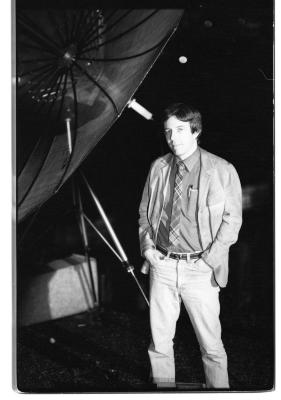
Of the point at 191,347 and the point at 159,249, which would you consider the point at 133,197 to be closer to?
the point at 159,249

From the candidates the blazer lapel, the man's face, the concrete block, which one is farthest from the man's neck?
the concrete block

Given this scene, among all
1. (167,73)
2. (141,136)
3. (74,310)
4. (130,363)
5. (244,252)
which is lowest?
(130,363)

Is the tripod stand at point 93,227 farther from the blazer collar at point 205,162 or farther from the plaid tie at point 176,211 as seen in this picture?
the blazer collar at point 205,162

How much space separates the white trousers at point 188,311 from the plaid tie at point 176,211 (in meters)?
0.11

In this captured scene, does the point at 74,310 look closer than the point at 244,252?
No

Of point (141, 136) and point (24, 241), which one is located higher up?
point (141, 136)

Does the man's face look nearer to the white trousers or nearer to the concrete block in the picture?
the white trousers

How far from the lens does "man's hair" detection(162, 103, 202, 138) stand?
2451mm

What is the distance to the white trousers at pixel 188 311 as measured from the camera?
241 centimetres

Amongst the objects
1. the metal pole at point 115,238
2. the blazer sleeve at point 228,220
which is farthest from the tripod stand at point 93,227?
the blazer sleeve at point 228,220

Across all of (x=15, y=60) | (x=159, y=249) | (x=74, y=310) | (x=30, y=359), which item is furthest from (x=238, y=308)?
(x=15, y=60)

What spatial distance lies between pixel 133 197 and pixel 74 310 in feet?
2.44

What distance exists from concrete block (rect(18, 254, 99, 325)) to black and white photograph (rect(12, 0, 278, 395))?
0.06 metres

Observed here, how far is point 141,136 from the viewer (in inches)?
102
